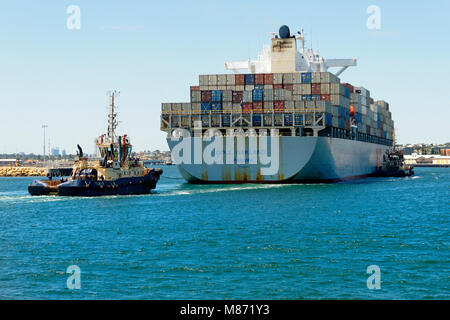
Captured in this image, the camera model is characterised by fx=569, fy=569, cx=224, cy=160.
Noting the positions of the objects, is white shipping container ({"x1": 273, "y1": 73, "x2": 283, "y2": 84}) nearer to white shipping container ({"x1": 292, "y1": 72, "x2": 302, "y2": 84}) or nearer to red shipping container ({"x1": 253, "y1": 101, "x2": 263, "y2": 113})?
white shipping container ({"x1": 292, "y1": 72, "x2": 302, "y2": 84})

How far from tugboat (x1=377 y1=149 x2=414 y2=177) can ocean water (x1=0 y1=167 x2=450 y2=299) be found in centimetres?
6477

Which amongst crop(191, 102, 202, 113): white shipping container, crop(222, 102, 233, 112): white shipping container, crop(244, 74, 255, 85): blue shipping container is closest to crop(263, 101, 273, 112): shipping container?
crop(222, 102, 233, 112): white shipping container

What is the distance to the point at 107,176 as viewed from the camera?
2159 inches

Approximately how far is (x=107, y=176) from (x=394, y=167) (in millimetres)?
72841

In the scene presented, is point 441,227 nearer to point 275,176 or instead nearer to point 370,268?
point 370,268

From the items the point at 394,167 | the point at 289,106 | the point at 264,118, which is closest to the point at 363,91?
the point at 394,167

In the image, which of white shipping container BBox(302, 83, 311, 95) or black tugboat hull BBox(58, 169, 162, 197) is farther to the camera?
white shipping container BBox(302, 83, 311, 95)

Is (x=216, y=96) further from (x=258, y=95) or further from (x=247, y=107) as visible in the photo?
(x=258, y=95)

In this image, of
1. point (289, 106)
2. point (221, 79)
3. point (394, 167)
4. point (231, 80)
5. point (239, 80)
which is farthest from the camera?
point (394, 167)

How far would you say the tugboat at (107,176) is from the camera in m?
53.4

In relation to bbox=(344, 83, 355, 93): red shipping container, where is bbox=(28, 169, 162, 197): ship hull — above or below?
below

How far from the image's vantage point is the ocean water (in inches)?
749

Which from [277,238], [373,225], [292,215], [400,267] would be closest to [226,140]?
[292,215]
